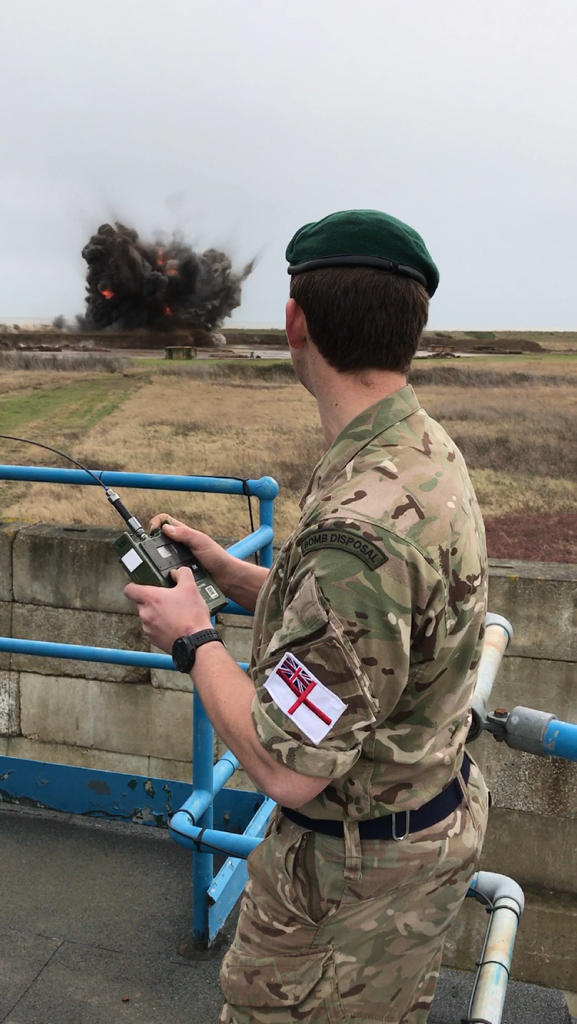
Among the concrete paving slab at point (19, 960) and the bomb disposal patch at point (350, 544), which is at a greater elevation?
the bomb disposal patch at point (350, 544)

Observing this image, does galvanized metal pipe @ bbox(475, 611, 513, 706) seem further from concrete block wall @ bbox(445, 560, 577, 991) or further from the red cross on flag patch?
concrete block wall @ bbox(445, 560, 577, 991)

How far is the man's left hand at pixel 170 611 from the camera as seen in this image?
133 centimetres

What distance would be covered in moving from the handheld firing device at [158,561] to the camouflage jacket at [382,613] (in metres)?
0.21

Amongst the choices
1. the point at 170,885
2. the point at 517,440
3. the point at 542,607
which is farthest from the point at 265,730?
the point at 517,440

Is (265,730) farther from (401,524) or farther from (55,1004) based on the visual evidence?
(55,1004)

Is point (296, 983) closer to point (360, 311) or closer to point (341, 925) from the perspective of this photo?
point (341, 925)

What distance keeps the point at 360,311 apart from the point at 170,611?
21.5 inches

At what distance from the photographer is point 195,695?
2303mm

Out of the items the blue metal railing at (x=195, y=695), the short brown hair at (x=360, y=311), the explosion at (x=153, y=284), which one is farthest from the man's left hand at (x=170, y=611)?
the explosion at (x=153, y=284)

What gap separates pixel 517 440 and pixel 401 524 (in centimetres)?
396

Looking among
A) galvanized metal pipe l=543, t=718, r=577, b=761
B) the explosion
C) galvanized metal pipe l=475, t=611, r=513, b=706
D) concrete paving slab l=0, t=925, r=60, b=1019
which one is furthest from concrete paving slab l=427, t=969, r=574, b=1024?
the explosion

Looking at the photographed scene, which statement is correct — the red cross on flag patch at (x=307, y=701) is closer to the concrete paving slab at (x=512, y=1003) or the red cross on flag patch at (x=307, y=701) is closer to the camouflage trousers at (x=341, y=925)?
the camouflage trousers at (x=341, y=925)

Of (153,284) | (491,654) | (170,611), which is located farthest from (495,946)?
(153,284)

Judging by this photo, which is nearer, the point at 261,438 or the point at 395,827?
the point at 395,827
